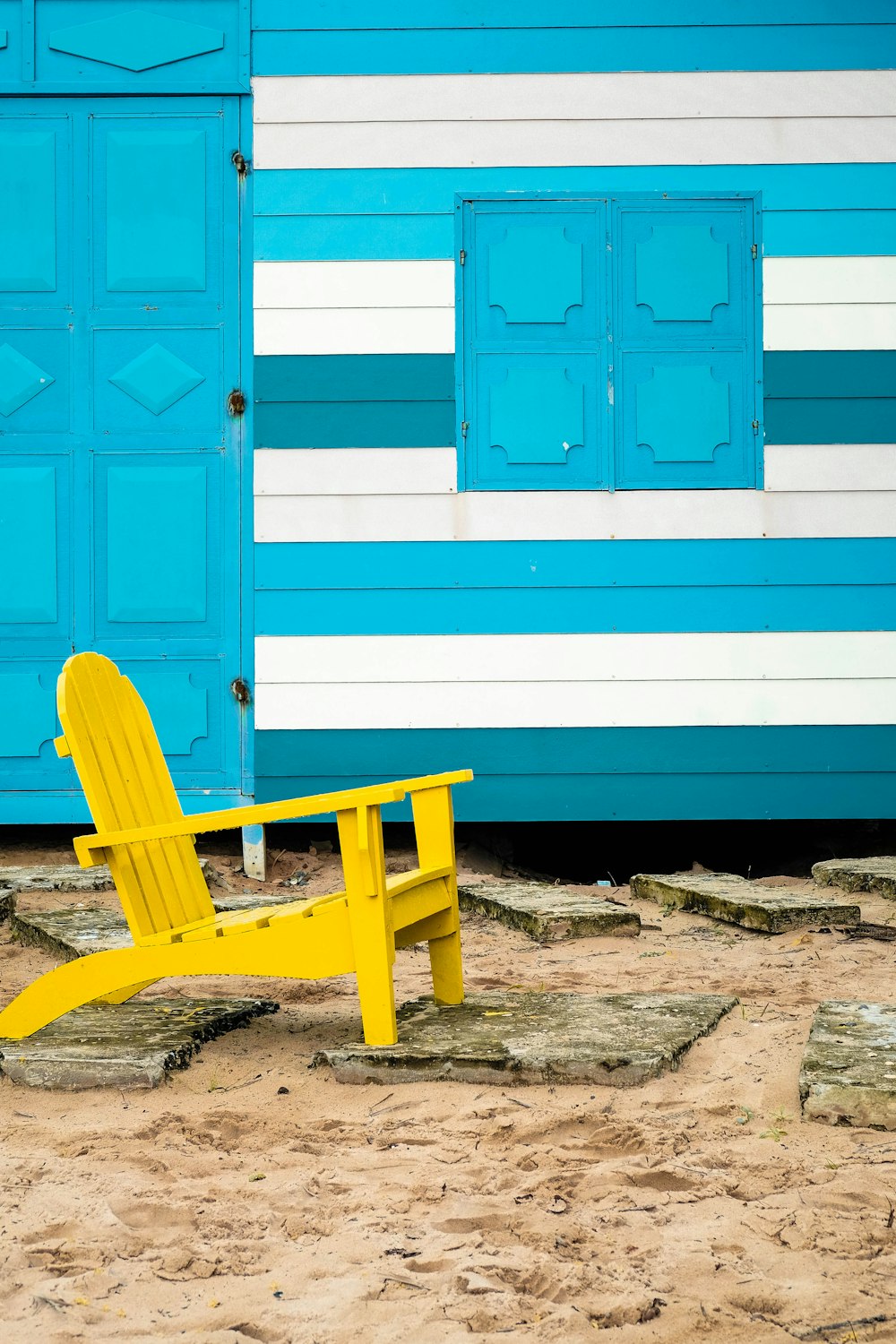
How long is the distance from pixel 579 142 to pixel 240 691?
259 cm

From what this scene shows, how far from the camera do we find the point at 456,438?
4.81 metres

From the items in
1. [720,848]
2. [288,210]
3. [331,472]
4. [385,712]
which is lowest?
[720,848]

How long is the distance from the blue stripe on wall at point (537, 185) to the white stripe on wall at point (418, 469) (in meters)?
0.87

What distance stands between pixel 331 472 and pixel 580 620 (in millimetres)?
1165

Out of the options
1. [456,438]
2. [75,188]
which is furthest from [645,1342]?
[75,188]

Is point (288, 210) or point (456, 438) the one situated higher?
point (288, 210)

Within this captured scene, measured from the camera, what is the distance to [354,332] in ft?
15.8

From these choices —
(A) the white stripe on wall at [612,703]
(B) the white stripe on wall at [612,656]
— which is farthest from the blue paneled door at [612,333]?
(A) the white stripe on wall at [612,703]

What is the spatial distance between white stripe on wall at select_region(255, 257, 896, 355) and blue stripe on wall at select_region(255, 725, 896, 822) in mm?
1559

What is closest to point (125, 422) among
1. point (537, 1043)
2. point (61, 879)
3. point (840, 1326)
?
point (61, 879)

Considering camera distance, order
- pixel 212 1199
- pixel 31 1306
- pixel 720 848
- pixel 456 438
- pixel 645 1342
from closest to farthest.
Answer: pixel 645 1342 < pixel 31 1306 < pixel 212 1199 < pixel 456 438 < pixel 720 848

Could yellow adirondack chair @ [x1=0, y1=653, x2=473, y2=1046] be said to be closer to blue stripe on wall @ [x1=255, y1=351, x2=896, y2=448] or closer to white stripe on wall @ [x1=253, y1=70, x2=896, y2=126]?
blue stripe on wall @ [x1=255, y1=351, x2=896, y2=448]

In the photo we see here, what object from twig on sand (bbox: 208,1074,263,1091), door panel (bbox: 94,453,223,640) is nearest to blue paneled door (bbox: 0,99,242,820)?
door panel (bbox: 94,453,223,640)

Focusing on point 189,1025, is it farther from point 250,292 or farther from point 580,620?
point 250,292
